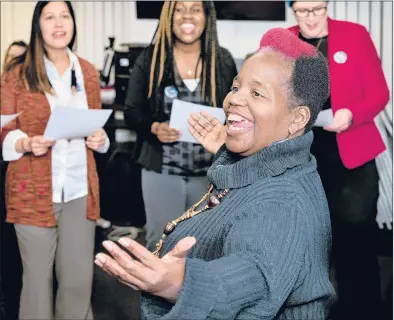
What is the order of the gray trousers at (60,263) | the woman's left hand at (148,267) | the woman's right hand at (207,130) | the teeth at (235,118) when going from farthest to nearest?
the gray trousers at (60,263)
the woman's right hand at (207,130)
the teeth at (235,118)
the woman's left hand at (148,267)

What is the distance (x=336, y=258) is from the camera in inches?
109

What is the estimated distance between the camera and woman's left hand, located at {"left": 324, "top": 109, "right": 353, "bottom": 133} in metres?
2.31

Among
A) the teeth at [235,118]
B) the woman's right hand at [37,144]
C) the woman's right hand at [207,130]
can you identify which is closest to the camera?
the teeth at [235,118]

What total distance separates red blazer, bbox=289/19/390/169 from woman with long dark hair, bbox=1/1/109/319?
1.04 meters

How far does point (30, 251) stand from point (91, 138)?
21.6 inches

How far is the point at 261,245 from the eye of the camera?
0.99 m

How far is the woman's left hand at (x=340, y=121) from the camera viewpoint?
2.31 metres

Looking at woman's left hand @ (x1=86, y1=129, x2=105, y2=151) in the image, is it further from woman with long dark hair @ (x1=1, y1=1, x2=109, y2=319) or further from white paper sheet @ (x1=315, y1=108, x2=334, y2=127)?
white paper sheet @ (x1=315, y1=108, x2=334, y2=127)

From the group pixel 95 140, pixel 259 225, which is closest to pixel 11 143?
pixel 95 140

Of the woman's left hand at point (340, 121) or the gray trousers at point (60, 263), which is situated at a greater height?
the woman's left hand at point (340, 121)

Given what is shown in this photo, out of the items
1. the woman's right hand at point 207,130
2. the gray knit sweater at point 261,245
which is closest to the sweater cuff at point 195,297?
the gray knit sweater at point 261,245

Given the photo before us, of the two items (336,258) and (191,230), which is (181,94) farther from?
(191,230)

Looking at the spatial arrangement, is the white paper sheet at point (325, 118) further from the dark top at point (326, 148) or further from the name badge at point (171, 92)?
the name badge at point (171, 92)

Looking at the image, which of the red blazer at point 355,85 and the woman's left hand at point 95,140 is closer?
the red blazer at point 355,85
